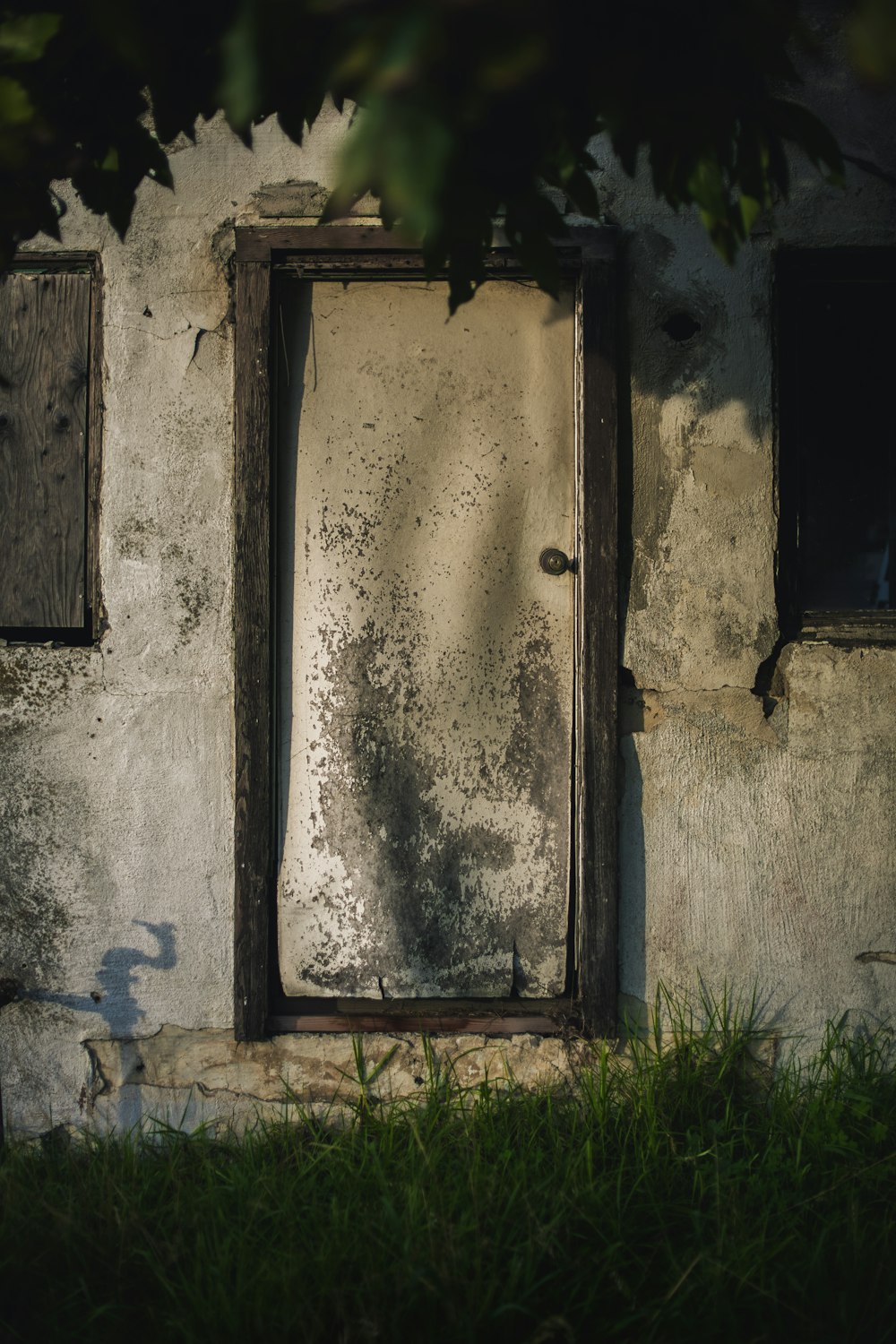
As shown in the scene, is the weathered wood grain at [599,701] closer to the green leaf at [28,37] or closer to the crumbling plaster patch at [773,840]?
the crumbling plaster patch at [773,840]

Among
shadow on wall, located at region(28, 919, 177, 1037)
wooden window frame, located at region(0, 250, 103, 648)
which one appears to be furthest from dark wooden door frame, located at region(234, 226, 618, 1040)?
wooden window frame, located at region(0, 250, 103, 648)

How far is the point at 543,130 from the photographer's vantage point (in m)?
A: 1.22

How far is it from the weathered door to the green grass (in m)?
0.40

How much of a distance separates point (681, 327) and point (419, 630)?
3.73 feet

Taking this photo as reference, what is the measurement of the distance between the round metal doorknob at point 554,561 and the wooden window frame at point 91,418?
49.9 inches

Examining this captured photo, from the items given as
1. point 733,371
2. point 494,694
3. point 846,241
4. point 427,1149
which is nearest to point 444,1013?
point 427,1149

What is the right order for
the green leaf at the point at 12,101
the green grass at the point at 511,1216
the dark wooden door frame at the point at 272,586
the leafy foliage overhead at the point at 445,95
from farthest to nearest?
the dark wooden door frame at the point at 272,586, the green grass at the point at 511,1216, the green leaf at the point at 12,101, the leafy foliage overhead at the point at 445,95

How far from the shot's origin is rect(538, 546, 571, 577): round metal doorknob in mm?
2629

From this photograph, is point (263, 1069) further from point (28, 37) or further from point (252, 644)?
point (28, 37)

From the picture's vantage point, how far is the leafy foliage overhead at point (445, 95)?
3.12 feet

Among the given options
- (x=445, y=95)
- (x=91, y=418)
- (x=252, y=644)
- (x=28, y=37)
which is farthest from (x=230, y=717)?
(x=445, y=95)

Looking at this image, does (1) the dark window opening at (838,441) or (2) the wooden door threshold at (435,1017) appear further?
(1) the dark window opening at (838,441)

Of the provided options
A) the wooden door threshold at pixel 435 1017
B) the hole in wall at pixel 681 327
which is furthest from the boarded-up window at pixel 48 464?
the hole in wall at pixel 681 327

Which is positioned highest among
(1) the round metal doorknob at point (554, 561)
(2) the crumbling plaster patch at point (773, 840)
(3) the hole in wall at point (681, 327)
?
(3) the hole in wall at point (681, 327)
